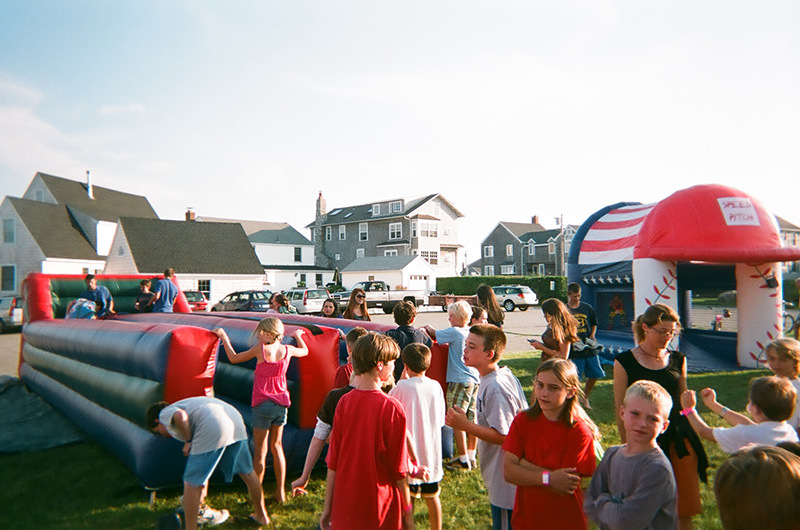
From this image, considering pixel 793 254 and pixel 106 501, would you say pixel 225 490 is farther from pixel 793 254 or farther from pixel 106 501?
pixel 793 254

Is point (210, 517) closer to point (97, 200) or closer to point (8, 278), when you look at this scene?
point (8, 278)

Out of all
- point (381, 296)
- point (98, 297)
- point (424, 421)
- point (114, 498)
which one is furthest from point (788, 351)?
point (381, 296)

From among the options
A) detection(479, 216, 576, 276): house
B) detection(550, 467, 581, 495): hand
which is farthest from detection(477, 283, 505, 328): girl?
detection(479, 216, 576, 276): house

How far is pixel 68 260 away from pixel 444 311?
23.9 meters

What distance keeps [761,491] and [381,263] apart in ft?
141

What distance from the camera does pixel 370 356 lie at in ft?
10.2

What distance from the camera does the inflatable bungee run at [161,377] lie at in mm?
4852

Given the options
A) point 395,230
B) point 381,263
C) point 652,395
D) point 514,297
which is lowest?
point 514,297

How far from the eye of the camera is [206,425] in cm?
395

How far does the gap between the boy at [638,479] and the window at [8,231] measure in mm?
39203

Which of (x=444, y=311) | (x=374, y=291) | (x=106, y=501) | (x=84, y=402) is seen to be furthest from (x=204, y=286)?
(x=106, y=501)

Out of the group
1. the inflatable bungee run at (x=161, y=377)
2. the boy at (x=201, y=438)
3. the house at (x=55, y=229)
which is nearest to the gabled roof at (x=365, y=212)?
the house at (x=55, y=229)

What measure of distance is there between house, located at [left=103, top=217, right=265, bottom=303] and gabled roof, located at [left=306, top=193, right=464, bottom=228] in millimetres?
16654

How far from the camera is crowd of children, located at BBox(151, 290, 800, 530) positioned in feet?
7.88
